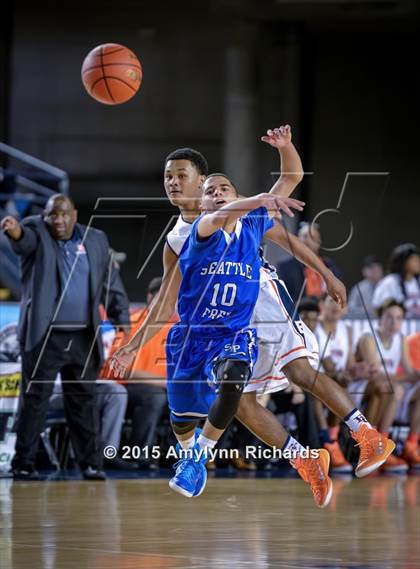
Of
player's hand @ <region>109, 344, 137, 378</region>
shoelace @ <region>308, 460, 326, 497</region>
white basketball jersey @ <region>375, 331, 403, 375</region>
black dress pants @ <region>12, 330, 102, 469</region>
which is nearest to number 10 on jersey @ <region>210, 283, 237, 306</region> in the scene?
player's hand @ <region>109, 344, 137, 378</region>

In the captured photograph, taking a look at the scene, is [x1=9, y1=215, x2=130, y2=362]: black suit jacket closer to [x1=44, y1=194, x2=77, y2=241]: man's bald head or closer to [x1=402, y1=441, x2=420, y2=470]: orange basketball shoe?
[x1=44, y1=194, x2=77, y2=241]: man's bald head

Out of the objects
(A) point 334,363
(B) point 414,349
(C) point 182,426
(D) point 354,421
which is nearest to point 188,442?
(C) point 182,426

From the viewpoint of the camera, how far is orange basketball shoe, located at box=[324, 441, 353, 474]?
10.8 meters

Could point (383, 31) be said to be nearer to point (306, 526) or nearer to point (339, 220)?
point (339, 220)

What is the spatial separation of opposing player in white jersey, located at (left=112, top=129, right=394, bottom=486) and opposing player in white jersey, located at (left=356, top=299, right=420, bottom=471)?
14.3ft

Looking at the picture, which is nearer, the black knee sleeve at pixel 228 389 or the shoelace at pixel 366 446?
the black knee sleeve at pixel 228 389

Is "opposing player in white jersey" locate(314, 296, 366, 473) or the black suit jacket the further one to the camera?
"opposing player in white jersey" locate(314, 296, 366, 473)

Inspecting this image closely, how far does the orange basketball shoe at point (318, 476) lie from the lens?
6.47m

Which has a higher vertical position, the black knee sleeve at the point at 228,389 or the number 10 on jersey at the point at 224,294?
the number 10 on jersey at the point at 224,294

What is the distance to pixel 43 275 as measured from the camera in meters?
9.81

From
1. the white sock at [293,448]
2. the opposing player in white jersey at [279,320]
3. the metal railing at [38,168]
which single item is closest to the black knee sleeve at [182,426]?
the opposing player in white jersey at [279,320]

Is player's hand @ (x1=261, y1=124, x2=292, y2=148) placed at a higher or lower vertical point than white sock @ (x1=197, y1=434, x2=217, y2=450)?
higher

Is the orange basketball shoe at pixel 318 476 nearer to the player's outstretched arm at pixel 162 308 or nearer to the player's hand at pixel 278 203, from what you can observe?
the player's outstretched arm at pixel 162 308

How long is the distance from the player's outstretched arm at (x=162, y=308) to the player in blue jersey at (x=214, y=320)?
0.13 meters
